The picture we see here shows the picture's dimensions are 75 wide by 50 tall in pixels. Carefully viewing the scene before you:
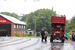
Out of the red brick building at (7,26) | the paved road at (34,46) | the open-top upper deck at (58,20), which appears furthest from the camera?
the red brick building at (7,26)

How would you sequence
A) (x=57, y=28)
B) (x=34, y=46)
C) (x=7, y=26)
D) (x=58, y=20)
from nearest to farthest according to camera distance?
1. (x=34, y=46)
2. (x=58, y=20)
3. (x=57, y=28)
4. (x=7, y=26)

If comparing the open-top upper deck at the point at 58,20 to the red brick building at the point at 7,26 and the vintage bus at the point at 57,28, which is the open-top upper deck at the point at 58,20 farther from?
the red brick building at the point at 7,26

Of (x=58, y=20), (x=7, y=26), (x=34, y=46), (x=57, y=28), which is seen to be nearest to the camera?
(x=34, y=46)

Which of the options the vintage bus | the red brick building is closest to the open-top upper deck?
the vintage bus

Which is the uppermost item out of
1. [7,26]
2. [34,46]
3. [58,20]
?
[58,20]

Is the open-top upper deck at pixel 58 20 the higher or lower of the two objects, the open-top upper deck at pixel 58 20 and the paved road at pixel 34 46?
the higher

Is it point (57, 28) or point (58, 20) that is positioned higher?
point (58, 20)

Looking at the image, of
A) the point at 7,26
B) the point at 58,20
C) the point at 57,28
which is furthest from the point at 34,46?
the point at 7,26

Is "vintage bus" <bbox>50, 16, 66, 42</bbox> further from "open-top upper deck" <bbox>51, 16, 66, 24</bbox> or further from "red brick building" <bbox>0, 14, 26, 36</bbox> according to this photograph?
"red brick building" <bbox>0, 14, 26, 36</bbox>

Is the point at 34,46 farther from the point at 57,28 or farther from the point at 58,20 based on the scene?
the point at 57,28

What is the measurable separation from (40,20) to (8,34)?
101 feet

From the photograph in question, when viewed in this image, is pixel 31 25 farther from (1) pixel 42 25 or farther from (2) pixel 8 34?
(2) pixel 8 34

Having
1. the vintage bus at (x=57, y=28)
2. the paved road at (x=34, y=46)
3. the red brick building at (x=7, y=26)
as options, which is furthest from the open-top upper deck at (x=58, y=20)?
the red brick building at (x=7, y=26)

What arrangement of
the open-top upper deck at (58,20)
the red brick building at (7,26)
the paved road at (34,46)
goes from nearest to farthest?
the paved road at (34,46)
the open-top upper deck at (58,20)
the red brick building at (7,26)
